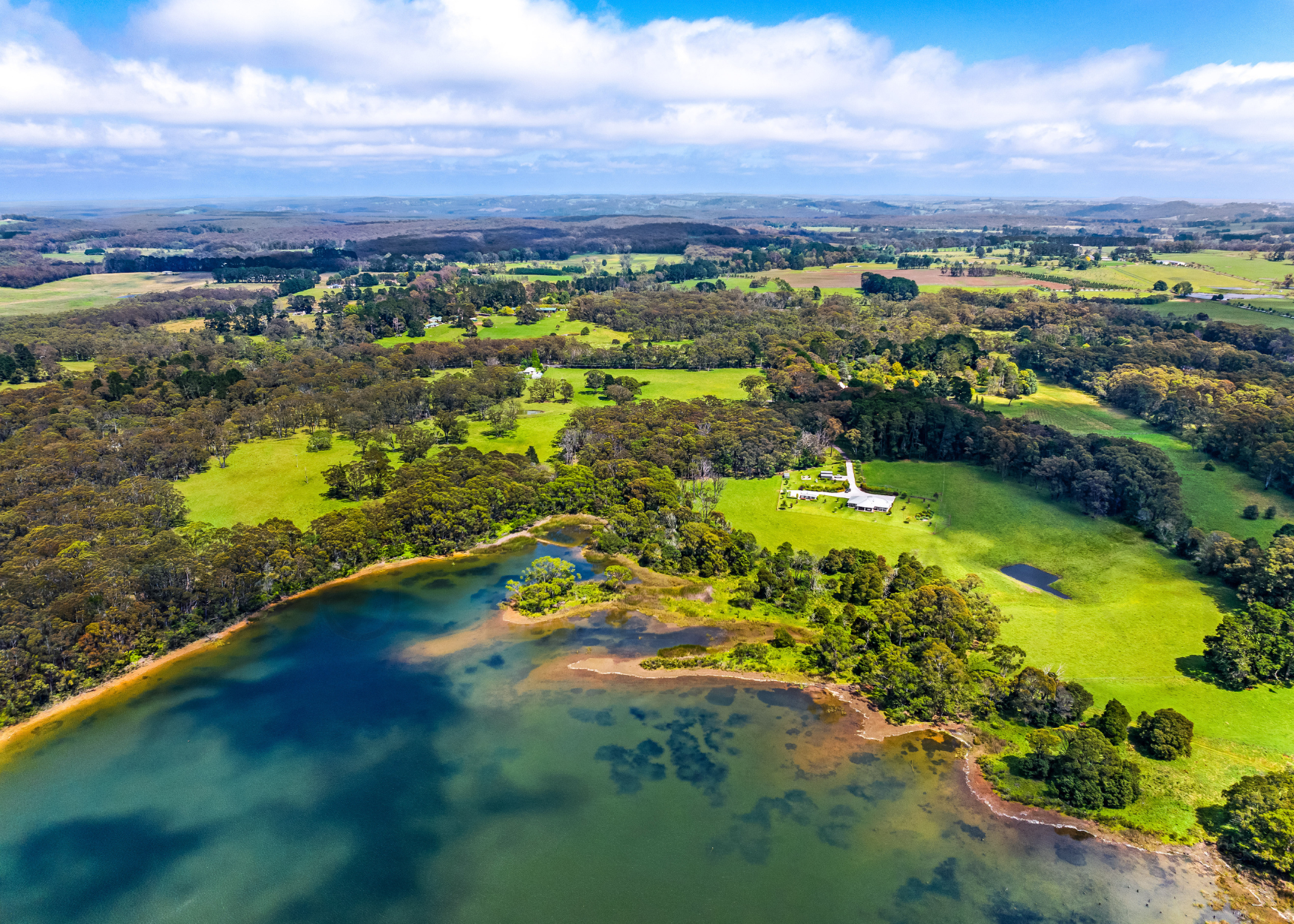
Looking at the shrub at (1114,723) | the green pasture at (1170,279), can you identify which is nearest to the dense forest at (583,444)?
the shrub at (1114,723)

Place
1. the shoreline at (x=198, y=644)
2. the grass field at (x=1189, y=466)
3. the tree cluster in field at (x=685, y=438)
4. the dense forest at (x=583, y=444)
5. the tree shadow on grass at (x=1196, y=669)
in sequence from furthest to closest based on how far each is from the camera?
1. the tree cluster in field at (x=685, y=438)
2. the grass field at (x=1189, y=466)
3. the dense forest at (x=583, y=444)
4. the tree shadow on grass at (x=1196, y=669)
5. the shoreline at (x=198, y=644)

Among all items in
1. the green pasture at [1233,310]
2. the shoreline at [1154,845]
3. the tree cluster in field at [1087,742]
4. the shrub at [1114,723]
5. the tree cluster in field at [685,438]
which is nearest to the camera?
the shoreline at [1154,845]

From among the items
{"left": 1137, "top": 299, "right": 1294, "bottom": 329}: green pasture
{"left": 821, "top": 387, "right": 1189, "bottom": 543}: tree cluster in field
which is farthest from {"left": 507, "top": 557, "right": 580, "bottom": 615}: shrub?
{"left": 1137, "top": 299, "right": 1294, "bottom": 329}: green pasture

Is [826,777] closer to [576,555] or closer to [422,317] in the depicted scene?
[576,555]

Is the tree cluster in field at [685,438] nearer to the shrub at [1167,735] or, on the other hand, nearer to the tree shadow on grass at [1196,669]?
the tree shadow on grass at [1196,669]

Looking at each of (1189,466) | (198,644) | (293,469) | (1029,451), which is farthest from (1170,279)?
(198,644)

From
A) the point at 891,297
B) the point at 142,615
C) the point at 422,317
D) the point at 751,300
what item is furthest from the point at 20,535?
the point at 891,297

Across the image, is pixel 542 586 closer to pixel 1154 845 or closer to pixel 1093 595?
pixel 1154 845

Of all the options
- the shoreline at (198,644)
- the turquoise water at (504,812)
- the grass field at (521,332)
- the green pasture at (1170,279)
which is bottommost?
the turquoise water at (504,812)
